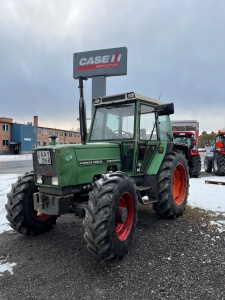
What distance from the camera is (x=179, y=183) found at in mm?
6000

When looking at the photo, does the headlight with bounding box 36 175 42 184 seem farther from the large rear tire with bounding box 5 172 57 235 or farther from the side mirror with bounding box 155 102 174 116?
the side mirror with bounding box 155 102 174 116

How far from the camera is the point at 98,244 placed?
3223 millimetres

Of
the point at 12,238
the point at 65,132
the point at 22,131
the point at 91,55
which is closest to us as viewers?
the point at 12,238

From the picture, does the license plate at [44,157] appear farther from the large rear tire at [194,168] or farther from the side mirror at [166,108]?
the large rear tire at [194,168]

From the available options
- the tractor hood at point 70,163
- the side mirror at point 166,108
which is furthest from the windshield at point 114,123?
the tractor hood at point 70,163

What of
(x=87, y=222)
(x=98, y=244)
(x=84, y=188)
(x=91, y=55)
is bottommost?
(x=98, y=244)

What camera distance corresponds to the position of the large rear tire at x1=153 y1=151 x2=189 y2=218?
16.4 feet

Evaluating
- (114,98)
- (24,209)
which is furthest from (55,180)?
(114,98)

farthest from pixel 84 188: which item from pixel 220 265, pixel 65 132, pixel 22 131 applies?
pixel 65 132

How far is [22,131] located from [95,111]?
1592 inches

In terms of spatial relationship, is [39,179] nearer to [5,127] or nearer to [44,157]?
[44,157]

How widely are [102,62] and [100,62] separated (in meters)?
0.11

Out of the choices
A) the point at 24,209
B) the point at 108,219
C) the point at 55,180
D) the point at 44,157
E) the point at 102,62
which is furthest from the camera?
the point at 102,62

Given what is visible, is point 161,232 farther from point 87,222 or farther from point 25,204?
point 25,204
